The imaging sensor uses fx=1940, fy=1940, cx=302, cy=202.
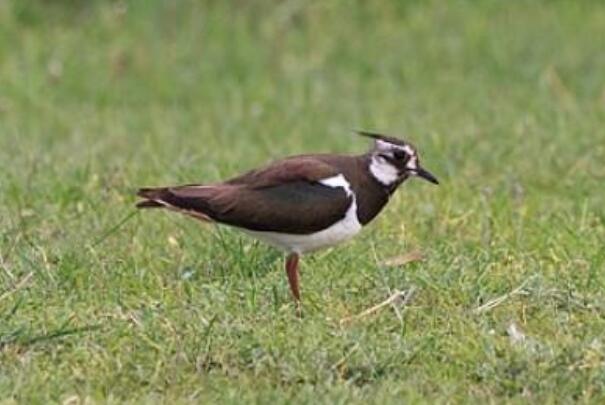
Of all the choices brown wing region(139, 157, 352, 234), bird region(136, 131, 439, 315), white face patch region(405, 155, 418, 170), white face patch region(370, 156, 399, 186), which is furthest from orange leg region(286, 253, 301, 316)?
white face patch region(405, 155, 418, 170)

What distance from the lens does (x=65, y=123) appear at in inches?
416

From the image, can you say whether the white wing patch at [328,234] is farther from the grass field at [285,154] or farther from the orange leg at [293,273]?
the grass field at [285,154]

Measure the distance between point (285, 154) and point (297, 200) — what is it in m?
3.40

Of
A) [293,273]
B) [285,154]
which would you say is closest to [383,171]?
[293,273]

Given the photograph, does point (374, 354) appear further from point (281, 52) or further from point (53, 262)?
point (281, 52)

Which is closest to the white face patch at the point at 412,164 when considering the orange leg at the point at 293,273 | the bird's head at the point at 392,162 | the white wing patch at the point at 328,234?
the bird's head at the point at 392,162

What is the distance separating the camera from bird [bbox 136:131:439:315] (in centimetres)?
625

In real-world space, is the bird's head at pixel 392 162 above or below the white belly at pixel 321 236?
above

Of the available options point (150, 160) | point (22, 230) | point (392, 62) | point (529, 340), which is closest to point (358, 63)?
point (392, 62)

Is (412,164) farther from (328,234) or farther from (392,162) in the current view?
(328,234)

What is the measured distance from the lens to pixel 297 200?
6262 mm

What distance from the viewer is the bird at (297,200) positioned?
246 inches

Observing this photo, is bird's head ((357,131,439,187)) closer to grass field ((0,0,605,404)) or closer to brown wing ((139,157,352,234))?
brown wing ((139,157,352,234))

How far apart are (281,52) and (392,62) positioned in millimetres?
682
